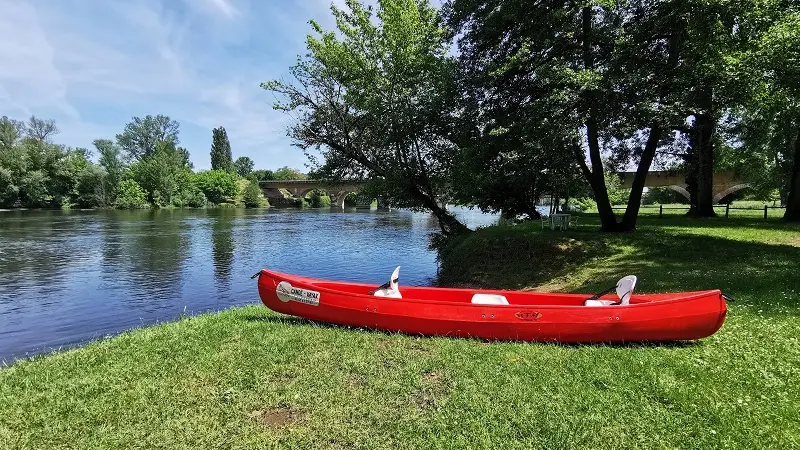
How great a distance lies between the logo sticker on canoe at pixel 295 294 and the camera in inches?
301

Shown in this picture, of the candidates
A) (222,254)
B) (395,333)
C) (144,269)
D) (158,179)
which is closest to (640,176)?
(395,333)

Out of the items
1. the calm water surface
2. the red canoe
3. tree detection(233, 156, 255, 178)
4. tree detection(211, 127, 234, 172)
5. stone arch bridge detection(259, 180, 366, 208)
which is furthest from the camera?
tree detection(233, 156, 255, 178)

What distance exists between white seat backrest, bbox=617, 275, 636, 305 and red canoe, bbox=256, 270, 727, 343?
0.02m

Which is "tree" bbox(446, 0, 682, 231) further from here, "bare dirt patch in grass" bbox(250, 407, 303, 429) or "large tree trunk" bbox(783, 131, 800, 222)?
"bare dirt patch in grass" bbox(250, 407, 303, 429)

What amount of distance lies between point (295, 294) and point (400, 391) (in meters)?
3.34

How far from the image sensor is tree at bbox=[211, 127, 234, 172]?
381ft

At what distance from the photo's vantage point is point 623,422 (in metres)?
4.32

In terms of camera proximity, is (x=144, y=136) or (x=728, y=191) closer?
(x=728, y=191)

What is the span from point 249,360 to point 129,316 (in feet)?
27.3

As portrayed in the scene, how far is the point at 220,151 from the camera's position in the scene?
117500 millimetres

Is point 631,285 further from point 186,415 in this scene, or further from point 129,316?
point 129,316

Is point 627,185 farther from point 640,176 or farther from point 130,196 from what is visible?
point 130,196

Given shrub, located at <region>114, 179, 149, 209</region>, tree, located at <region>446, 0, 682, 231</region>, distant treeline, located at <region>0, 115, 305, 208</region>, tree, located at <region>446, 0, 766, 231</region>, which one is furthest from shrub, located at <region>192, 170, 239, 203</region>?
tree, located at <region>446, 0, 766, 231</region>

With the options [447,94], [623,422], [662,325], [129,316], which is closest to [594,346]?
[662,325]
